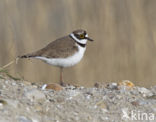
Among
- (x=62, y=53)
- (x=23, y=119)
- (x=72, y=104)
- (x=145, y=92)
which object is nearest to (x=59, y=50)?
(x=62, y=53)

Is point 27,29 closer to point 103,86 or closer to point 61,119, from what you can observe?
point 103,86

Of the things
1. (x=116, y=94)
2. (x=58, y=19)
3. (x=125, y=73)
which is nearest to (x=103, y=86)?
(x=116, y=94)

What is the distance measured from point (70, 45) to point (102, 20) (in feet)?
3.29

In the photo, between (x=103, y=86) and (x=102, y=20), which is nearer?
(x=103, y=86)

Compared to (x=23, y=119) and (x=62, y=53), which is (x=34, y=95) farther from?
(x=62, y=53)

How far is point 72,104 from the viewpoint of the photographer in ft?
15.0

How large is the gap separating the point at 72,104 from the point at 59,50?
5.94 ft

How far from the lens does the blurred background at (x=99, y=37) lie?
23.5ft

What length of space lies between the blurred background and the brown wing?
84 centimetres

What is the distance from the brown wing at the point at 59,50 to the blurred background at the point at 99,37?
0.84 meters

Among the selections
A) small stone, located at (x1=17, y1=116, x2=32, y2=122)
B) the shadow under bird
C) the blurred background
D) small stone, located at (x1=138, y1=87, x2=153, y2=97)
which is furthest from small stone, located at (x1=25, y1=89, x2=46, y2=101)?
the blurred background

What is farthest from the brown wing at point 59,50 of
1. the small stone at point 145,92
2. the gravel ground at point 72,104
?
the small stone at point 145,92

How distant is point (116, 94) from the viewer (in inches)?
198

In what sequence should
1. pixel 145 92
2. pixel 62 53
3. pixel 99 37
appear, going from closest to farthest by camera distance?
1. pixel 145 92
2. pixel 62 53
3. pixel 99 37
